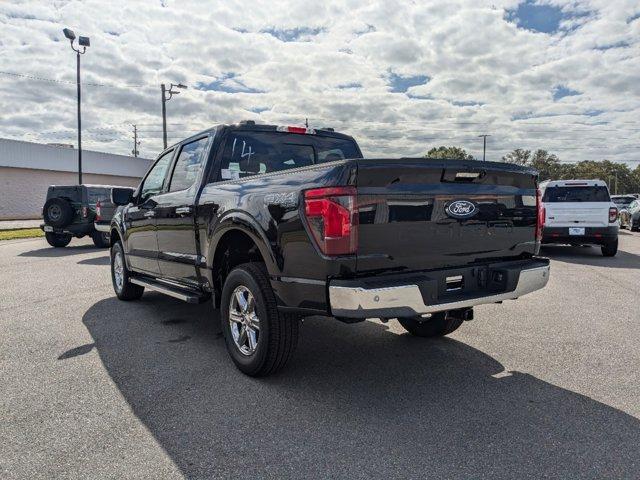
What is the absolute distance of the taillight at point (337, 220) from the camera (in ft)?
9.48

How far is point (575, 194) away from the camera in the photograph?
37.5 ft

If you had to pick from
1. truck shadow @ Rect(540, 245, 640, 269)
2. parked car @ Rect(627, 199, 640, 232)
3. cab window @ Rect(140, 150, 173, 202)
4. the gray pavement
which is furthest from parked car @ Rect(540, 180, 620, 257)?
the gray pavement

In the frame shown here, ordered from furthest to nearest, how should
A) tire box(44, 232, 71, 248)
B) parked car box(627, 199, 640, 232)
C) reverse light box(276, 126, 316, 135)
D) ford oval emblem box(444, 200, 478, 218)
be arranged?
parked car box(627, 199, 640, 232) < tire box(44, 232, 71, 248) < reverse light box(276, 126, 316, 135) < ford oval emblem box(444, 200, 478, 218)

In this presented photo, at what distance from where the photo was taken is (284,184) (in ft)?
10.7

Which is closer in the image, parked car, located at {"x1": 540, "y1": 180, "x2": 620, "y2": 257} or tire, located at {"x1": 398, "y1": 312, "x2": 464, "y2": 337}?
tire, located at {"x1": 398, "y1": 312, "x2": 464, "y2": 337}

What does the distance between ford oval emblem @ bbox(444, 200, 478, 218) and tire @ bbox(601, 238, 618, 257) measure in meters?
9.16

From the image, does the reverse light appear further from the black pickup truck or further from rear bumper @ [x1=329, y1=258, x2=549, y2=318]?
rear bumper @ [x1=329, y1=258, x2=549, y2=318]

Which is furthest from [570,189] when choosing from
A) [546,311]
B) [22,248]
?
[22,248]

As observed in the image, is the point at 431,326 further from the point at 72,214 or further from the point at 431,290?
the point at 72,214

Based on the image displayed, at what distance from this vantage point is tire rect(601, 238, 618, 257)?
10891mm

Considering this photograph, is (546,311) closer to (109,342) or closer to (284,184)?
(284,184)

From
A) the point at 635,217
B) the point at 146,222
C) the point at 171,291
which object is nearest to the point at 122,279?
the point at 146,222

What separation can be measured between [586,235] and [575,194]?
1.10m

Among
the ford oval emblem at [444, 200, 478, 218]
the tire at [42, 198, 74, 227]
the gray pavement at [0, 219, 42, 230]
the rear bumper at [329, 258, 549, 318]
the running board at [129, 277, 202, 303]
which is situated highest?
the ford oval emblem at [444, 200, 478, 218]
